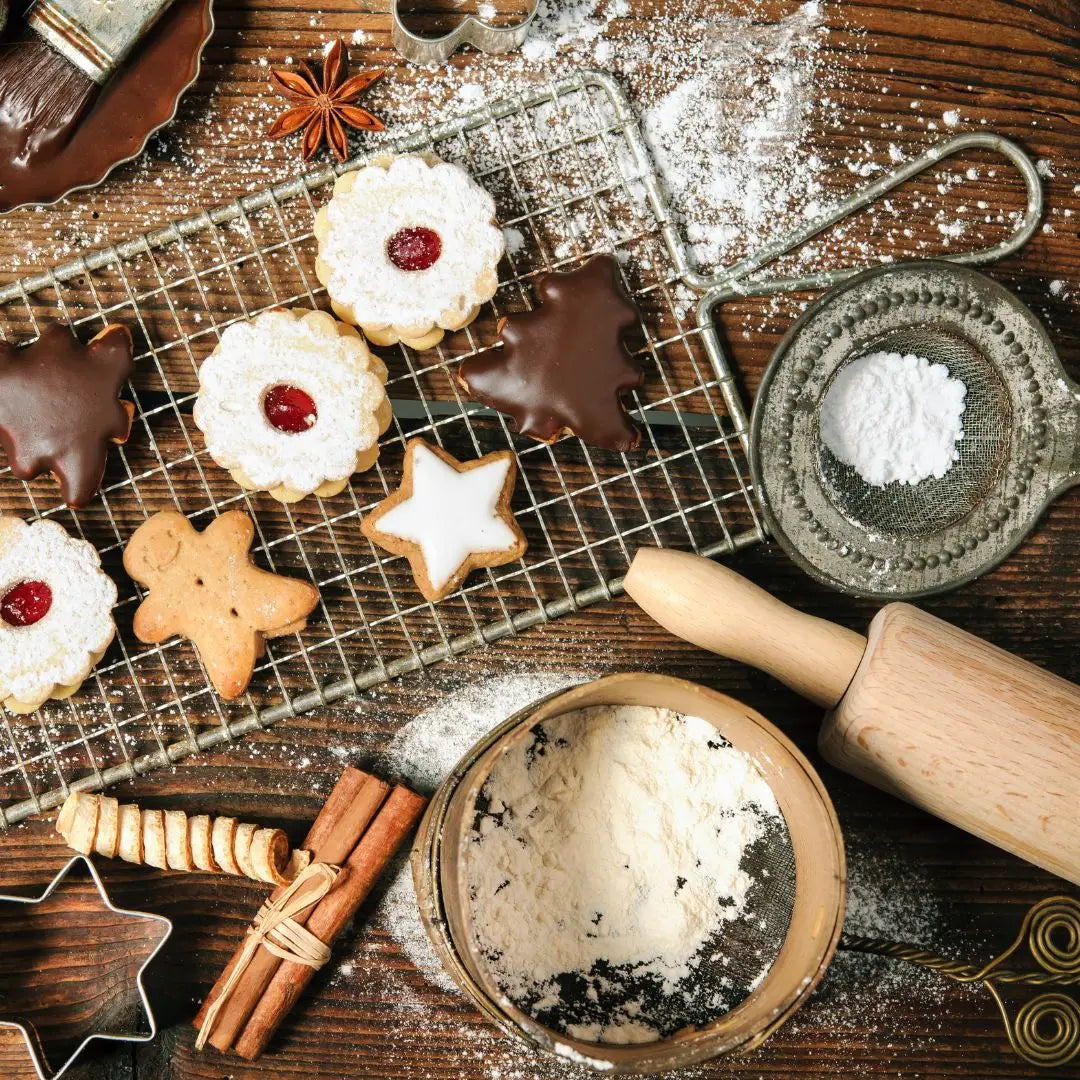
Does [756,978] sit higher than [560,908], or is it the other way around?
[560,908]

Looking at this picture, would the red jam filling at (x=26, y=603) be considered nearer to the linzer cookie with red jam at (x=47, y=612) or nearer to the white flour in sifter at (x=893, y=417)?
the linzer cookie with red jam at (x=47, y=612)

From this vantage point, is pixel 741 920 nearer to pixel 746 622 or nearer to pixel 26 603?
pixel 746 622

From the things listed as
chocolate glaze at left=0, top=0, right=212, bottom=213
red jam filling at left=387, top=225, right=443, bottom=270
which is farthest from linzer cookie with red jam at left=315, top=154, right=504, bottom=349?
chocolate glaze at left=0, top=0, right=212, bottom=213

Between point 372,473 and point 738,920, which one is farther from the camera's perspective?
point 372,473

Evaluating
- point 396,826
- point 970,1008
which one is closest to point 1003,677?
point 970,1008

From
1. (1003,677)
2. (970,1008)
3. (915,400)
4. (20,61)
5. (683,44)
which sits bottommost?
(970,1008)

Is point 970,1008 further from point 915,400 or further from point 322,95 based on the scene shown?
point 322,95

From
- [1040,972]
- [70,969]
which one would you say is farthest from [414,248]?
[1040,972]
